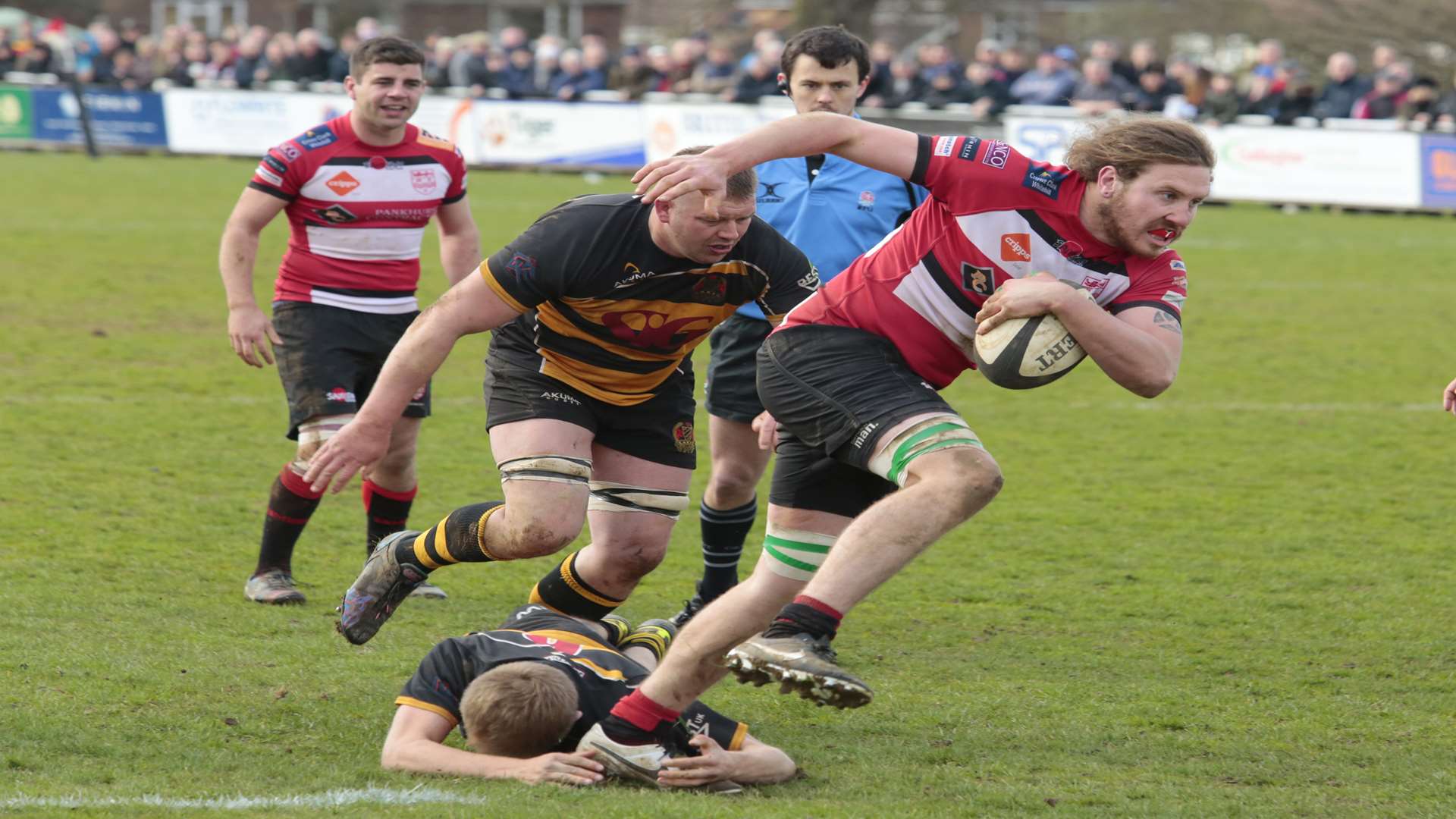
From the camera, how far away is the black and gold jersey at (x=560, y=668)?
4562mm

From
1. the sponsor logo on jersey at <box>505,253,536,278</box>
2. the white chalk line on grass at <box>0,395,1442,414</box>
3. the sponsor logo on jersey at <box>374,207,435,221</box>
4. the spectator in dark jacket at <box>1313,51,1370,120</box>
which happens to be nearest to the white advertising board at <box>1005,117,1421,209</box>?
the spectator in dark jacket at <box>1313,51,1370,120</box>

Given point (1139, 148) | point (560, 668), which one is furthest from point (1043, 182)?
point (560, 668)

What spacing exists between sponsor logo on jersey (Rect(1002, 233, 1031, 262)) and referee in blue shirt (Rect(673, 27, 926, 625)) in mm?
1758

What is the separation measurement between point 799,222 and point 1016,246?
73.5 inches

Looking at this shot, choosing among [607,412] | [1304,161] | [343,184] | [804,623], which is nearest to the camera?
[804,623]

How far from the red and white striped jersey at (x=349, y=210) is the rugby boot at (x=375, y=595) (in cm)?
161

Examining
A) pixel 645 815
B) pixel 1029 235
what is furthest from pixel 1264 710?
pixel 645 815

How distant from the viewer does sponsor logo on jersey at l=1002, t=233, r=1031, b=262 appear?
447 cm

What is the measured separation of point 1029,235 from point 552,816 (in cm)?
191

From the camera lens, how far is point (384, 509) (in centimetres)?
675

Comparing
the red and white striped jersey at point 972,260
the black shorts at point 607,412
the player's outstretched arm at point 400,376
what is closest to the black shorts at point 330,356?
the black shorts at point 607,412

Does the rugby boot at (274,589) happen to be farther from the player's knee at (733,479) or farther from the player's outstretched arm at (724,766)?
the player's outstretched arm at (724,766)

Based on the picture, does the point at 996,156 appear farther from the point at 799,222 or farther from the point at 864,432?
the point at 799,222

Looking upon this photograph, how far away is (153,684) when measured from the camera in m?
5.14
